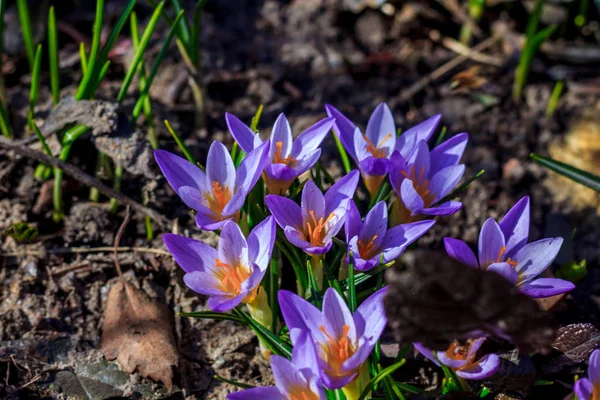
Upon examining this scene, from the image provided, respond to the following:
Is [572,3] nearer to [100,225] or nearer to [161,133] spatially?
[161,133]

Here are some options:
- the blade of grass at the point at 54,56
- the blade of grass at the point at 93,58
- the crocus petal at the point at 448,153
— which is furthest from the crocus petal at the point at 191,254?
the blade of grass at the point at 54,56

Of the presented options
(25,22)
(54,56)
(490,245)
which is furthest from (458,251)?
(25,22)

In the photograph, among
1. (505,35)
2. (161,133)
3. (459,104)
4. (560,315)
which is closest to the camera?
(560,315)

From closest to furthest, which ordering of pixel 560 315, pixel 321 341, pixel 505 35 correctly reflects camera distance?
pixel 321 341, pixel 560 315, pixel 505 35

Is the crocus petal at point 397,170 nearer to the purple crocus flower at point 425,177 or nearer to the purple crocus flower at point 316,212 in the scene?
the purple crocus flower at point 425,177

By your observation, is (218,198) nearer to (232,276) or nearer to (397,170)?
(232,276)

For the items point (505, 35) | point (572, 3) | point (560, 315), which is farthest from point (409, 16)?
point (560, 315)

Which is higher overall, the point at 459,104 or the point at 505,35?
the point at 505,35
